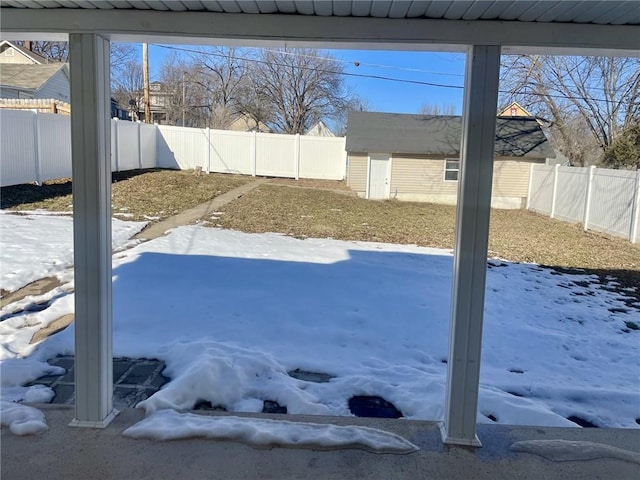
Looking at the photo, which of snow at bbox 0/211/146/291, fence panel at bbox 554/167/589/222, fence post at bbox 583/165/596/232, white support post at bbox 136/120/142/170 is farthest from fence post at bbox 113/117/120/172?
fence post at bbox 583/165/596/232

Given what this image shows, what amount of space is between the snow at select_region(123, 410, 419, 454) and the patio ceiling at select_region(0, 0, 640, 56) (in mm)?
2179

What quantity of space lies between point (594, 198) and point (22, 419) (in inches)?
544

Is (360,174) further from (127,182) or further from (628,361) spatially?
(628,361)

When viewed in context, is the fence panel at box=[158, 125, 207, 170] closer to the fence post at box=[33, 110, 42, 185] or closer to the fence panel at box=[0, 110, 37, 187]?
the fence post at box=[33, 110, 42, 185]

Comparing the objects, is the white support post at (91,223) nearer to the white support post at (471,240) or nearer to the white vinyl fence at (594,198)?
the white support post at (471,240)

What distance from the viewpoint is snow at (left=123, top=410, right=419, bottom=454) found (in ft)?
9.29

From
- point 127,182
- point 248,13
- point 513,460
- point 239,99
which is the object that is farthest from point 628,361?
point 239,99

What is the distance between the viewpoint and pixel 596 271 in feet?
29.2

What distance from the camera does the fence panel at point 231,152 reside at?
21.2 m

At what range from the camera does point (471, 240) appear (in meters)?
2.78

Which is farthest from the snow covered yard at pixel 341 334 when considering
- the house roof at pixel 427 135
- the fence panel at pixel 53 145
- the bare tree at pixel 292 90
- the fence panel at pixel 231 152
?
the bare tree at pixel 292 90

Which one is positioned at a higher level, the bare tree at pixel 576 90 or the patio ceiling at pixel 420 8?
the bare tree at pixel 576 90

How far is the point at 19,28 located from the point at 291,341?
3.24 metres

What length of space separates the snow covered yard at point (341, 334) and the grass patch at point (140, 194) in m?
3.06
